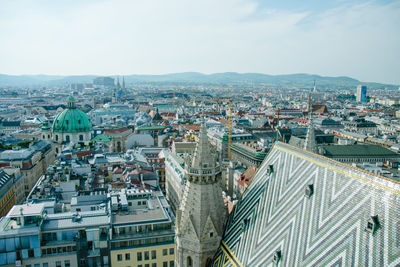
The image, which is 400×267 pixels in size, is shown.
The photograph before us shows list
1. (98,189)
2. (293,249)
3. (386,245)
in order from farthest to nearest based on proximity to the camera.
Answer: (98,189) < (293,249) < (386,245)

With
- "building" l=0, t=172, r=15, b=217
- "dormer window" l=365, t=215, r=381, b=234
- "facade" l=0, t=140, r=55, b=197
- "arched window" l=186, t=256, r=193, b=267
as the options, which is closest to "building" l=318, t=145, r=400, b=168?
"arched window" l=186, t=256, r=193, b=267

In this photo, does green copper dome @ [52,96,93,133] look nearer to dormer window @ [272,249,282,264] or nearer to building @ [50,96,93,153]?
building @ [50,96,93,153]

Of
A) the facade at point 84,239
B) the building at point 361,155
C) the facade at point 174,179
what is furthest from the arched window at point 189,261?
the building at point 361,155

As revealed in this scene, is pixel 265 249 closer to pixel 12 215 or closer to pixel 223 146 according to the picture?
pixel 12 215

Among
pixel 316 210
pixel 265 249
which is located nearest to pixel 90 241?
pixel 265 249

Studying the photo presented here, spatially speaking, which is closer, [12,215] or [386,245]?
[386,245]

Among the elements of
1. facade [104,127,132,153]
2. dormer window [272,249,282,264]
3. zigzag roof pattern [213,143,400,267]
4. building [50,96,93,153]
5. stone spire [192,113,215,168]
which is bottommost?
facade [104,127,132,153]

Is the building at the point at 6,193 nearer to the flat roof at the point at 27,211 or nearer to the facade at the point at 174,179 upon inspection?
the flat roof at the point at 27,211
